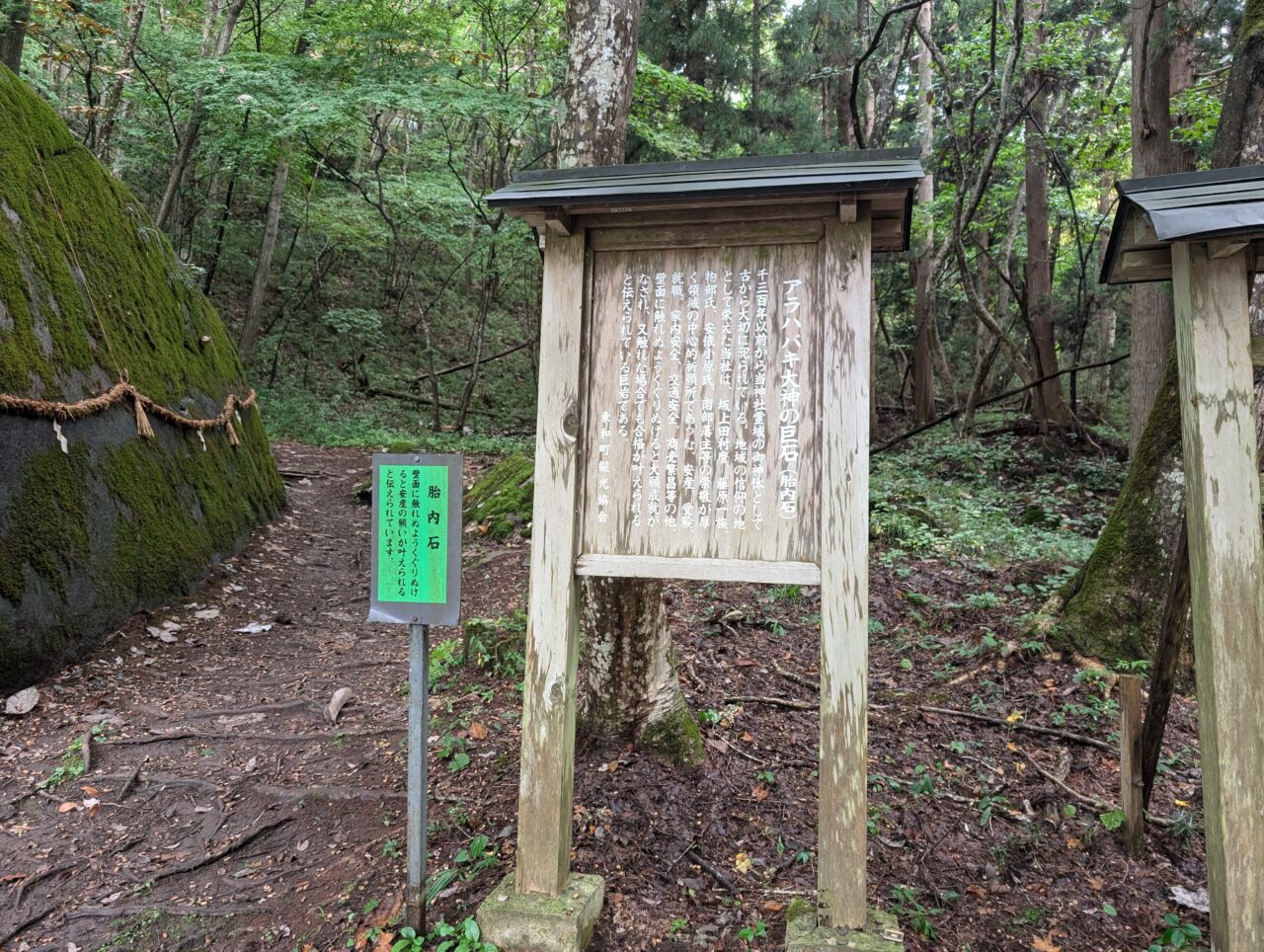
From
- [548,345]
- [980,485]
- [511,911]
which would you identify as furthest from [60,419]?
[980,485]

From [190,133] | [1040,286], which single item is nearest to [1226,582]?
[1040,286]

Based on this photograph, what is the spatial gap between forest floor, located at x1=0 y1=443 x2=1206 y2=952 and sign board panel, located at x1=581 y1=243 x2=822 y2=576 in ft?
4.67

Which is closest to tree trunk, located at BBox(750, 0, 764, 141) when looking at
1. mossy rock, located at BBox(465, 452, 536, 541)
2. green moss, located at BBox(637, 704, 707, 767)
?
mossy rock, located at BBox(465, 452, 536, 541)

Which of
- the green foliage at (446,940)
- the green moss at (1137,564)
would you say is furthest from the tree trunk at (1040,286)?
the green foliage at (446,940)

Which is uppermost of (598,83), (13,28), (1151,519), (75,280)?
(13,28)

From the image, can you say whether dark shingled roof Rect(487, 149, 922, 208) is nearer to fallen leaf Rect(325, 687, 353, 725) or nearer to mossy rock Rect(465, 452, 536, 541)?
fallen leaf Rect(325, 687, 353, 725)

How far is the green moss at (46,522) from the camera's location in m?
4.18

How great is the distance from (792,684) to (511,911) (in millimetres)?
2618

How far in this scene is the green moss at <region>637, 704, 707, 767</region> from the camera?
3582mm

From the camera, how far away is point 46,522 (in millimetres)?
4457

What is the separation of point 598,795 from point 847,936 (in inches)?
51.3

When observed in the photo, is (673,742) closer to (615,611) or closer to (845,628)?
(615,611)

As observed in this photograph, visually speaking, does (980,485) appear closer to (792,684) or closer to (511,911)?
(792,684)

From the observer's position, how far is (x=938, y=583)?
20.1 feet
